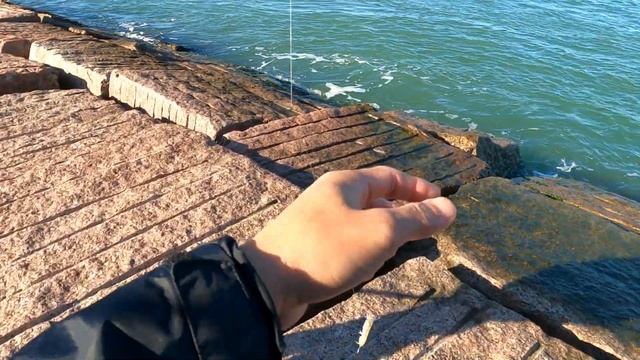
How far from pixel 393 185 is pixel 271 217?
1531 mm

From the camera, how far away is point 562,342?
2.59 meters

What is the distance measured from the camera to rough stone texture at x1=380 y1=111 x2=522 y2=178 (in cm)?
617

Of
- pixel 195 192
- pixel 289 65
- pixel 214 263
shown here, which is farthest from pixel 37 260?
pixel 289 65

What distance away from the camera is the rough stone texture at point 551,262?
2857 millimetres

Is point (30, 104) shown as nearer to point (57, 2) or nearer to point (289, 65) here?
point (289, 65)

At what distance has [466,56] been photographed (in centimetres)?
1297

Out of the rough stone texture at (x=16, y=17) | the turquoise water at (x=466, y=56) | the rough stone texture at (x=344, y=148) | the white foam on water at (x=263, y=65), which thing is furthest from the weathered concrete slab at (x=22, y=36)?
the turquoise water at (x=466, y=56)

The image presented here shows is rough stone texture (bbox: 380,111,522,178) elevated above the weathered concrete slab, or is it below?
below

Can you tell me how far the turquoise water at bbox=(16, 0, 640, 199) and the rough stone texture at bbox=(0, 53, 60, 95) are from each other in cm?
633

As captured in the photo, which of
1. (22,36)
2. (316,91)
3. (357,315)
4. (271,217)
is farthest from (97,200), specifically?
(316,91)

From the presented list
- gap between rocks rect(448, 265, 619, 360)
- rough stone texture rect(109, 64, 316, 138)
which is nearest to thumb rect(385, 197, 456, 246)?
gap between rocks rect(448, 265, 619, 360)

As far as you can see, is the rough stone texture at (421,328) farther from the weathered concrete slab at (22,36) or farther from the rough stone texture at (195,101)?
the weathered concrete slab at (22,36)

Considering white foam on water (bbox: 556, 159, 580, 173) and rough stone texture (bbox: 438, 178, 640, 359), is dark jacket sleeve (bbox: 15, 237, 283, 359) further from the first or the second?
white foam on water (bbox: 556, 159, 580, 173)

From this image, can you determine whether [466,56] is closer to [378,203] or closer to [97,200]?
[97,200]
